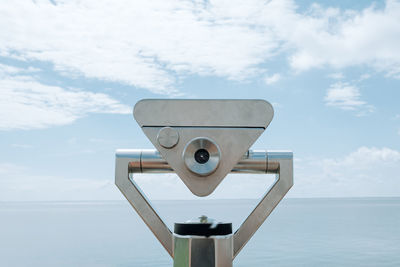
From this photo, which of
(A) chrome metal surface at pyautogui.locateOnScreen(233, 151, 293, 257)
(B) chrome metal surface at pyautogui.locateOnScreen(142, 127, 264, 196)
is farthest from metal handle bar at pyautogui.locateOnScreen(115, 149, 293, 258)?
(B) chrome metal surface at pyautogui.locateOnScreen(142, 127, 264, 196)

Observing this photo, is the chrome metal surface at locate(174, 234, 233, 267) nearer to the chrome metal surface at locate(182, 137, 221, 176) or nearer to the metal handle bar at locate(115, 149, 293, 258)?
the metal handle bar at locate(115, 149, 293, 258)

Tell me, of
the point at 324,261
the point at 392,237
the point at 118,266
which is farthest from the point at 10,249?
the point at 392,237

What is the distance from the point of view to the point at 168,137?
1659 millimetres

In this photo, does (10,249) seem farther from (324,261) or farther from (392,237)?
(392,237)

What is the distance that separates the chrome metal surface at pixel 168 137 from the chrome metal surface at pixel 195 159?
2.5 inches

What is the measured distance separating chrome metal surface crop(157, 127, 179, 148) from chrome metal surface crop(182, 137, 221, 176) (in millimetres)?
63

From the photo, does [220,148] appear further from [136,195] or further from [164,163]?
[136,195]

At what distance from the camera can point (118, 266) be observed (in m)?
24.3

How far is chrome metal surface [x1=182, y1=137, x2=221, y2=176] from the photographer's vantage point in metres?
1.62

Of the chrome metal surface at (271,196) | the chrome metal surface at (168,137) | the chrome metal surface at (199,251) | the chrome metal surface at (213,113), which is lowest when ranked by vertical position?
the chrome metal surface at (199,251)

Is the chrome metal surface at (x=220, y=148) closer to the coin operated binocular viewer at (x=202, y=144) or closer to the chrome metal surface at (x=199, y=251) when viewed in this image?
the coin operated binocular viewer at (x=202, y=144)

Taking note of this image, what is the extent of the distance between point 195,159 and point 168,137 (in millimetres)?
152

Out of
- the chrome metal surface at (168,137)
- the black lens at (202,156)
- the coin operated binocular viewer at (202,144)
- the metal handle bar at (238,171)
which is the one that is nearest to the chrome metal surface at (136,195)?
the metal handle bar at (238,171)

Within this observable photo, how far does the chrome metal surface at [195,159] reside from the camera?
A: 1.62 metres
